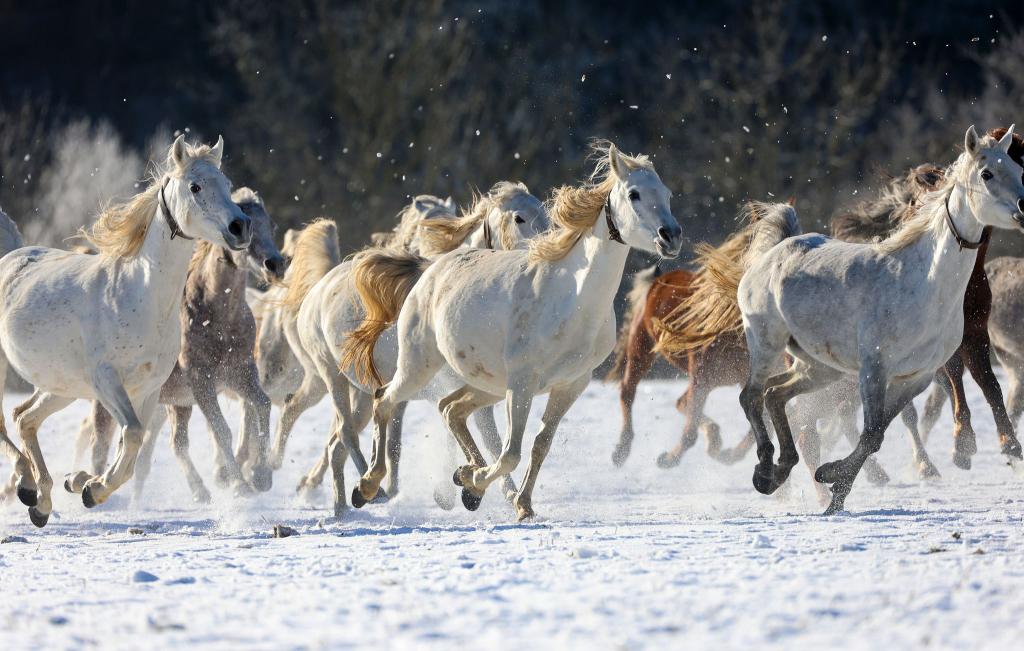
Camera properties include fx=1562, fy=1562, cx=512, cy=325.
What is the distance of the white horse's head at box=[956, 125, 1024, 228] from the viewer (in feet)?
23.6

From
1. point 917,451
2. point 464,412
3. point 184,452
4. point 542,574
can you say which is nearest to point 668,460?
point 917,451

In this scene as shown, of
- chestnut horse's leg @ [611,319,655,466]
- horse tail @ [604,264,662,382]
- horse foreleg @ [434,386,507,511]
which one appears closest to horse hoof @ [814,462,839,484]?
horse foreleg @ [434,386,507,511]

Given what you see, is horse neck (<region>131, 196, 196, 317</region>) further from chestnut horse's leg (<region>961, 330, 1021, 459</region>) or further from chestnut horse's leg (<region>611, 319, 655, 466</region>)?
chestnut horse's leg (<region>961, 330, 1021, 459</region>)

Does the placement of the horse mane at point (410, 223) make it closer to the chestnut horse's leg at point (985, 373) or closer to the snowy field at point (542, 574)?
the snowy field at point (542, 574)

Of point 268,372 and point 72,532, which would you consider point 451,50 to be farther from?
point 72,532

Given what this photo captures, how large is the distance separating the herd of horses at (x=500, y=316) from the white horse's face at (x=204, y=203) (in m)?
0.01

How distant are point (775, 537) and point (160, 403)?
5.30 meters

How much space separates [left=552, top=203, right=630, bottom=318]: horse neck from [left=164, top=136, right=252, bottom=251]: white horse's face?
1606mm

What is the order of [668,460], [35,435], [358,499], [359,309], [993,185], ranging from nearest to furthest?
[993,185], [358,499], [35,435], [359,309], [668,460]

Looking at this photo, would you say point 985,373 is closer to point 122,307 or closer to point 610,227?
point 610,227

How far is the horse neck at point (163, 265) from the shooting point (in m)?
7.77

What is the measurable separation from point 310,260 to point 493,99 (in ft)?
68.5

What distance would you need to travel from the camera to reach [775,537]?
6.30 metres

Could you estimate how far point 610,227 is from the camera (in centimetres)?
755
